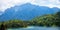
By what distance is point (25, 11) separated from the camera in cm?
119

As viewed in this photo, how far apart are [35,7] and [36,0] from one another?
0.23 ft

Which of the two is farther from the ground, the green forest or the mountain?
the mountain

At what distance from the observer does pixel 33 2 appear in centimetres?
120

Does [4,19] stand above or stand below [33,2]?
below

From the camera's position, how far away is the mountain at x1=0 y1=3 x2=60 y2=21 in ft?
3.87

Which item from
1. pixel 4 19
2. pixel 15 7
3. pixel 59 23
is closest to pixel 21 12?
pixel 15 7

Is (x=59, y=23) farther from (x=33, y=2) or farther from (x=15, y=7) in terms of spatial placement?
(x=15, y=7)

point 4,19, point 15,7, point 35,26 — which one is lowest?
point 35,26

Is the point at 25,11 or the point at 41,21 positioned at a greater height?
the point at 25,11

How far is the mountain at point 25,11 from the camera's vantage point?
1181 millimetres

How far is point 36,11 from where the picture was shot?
1186mm

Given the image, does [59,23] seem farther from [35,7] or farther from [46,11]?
[35,7]

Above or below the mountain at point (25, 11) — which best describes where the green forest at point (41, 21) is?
below

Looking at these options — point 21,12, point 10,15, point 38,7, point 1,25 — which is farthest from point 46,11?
point 1,25
